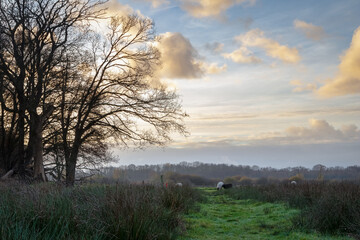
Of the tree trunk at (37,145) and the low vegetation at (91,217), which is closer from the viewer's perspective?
the low vegetation at (91,217)

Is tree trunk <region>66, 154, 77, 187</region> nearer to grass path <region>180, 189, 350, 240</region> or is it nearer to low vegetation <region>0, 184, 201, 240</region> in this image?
grass path <region>180, 189, 350, 240</region>

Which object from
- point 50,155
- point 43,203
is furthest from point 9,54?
point 43,203

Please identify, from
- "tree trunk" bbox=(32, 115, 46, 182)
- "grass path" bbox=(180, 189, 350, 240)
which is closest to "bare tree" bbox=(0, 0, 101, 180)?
"tree trunk" bbox=(32, 115, 46, 182)

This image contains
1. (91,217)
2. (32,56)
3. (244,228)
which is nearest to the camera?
(91,217)

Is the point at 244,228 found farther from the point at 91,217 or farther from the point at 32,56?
the point at 32,56

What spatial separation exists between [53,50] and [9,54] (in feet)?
9.79

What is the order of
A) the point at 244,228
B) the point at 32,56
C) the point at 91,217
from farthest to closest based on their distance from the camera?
the point at 32,56
the point at 244,228
the point at 91,217

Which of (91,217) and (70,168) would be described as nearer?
(91,217)

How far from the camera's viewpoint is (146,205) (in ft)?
21.3

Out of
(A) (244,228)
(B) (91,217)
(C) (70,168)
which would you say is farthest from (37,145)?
(B) (91,217)

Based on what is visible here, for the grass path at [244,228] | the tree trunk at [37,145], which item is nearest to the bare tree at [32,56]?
the tree trunk at [37,145]

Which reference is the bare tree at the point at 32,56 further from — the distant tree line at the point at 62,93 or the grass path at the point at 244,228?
the grass path at the point at 244,228

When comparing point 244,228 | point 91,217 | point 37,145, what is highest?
point 37,145

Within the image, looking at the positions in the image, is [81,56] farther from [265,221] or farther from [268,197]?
[265,221]
